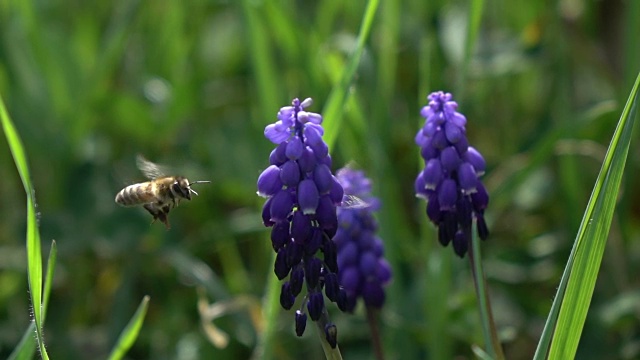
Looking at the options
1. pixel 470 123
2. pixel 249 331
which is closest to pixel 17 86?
pixel 249 331

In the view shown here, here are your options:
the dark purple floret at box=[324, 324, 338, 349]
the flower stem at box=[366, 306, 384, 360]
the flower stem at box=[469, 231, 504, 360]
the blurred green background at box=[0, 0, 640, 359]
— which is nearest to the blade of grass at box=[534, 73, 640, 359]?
the flower stem at box=[469, 231, 504, 360]

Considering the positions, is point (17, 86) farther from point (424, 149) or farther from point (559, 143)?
point (424, 149)

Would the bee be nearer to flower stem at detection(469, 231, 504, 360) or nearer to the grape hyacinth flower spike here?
the grape hyacinth flower spike

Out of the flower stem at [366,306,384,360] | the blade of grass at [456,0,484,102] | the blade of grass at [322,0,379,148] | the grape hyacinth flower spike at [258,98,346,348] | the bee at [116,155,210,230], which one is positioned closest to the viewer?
the grape hyacinth flower spike at [258,98,346,348]

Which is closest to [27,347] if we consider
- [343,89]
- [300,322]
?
[300,322]

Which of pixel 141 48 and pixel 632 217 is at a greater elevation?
pixel 141 48

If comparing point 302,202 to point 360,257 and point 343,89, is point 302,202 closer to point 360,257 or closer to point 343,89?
point 360,257

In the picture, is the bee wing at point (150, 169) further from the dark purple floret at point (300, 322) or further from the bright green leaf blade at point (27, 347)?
the dark purple floret at point (300, 322)

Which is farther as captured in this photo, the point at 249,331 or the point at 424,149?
the point at 249,331
